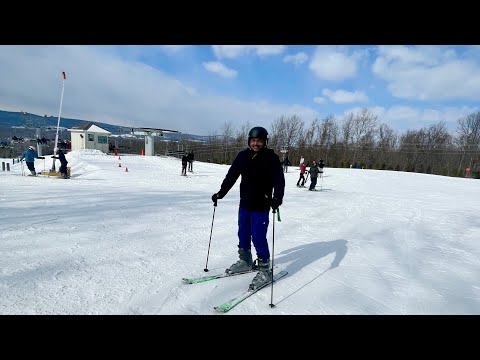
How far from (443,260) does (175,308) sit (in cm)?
487

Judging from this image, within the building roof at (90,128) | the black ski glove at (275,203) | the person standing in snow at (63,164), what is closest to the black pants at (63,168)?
the person standing in snow at (63,164)

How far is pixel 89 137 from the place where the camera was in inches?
1372

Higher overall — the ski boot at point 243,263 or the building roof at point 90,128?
the building roof at point 90,128

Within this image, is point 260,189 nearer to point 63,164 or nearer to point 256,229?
point 256,229

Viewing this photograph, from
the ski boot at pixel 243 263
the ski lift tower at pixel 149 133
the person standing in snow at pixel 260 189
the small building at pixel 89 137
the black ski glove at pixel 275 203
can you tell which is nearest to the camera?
the black ski glove at pixel 275 203

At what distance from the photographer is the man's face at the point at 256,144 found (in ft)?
10.1

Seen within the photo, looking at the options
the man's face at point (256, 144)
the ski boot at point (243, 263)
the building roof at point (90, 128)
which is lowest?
the ski boot at point (243, 263)

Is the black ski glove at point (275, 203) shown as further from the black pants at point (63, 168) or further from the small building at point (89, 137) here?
the small building at point (89, 137)

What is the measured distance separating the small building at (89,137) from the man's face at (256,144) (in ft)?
128
